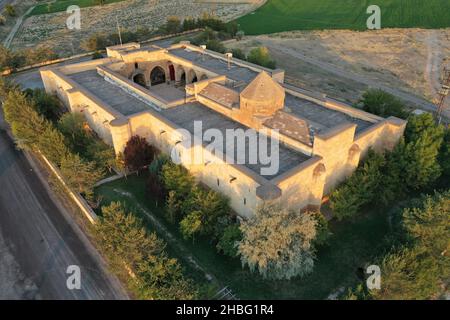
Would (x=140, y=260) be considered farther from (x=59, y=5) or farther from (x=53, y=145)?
(x=59, y=5)

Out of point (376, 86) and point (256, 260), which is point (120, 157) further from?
point (376, 86)

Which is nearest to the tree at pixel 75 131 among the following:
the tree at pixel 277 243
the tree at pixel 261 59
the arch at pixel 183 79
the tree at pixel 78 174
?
the tree at pixel 78 174

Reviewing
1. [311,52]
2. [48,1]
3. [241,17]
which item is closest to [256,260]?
[311,52]

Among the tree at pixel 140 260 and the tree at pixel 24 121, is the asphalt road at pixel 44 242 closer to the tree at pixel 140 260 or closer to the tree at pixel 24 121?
the tree at pixel 140 260

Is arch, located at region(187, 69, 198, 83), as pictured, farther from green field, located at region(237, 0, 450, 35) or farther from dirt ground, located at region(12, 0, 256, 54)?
green field, located at region(237, 0, 450, 35)

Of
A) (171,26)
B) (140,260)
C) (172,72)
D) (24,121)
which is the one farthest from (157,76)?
(140,260)

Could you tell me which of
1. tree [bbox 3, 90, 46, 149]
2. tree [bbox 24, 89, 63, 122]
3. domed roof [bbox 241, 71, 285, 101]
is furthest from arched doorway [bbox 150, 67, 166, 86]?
domed roof [bbox 241, 71, 285, 101]
